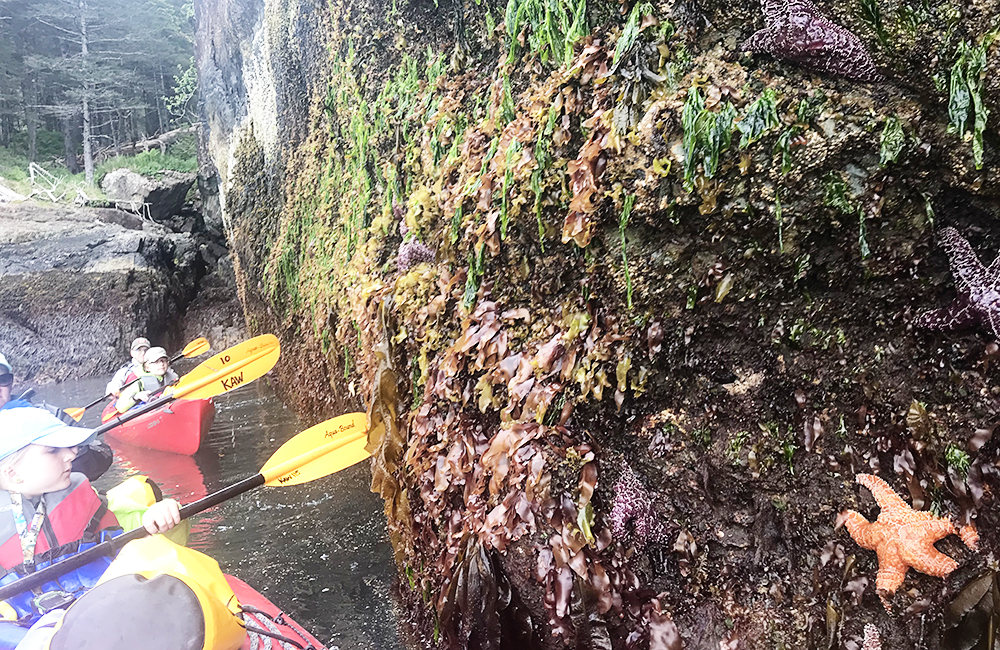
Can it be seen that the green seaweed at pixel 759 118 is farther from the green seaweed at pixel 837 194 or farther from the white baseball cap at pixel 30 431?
the white baseball cap at pixel 30 431

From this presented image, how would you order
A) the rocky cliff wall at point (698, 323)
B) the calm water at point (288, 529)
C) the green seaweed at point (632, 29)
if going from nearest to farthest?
the rocky cliff wall at point (698, 323), the green seaweed at point (632, 29), the calm water at point (288, 529)

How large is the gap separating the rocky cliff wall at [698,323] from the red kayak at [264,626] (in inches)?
20.7

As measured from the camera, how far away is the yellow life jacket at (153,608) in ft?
3.90

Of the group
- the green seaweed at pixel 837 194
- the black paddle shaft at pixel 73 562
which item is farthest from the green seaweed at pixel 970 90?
the black paddle shaft at pixel 73 562

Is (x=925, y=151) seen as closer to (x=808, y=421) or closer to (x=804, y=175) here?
(x=804, y=175)

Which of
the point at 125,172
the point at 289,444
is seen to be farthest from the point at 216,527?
the point at 125,172

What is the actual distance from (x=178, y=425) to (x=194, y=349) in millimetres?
441

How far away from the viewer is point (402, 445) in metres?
2.25

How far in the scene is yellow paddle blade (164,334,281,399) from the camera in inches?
110

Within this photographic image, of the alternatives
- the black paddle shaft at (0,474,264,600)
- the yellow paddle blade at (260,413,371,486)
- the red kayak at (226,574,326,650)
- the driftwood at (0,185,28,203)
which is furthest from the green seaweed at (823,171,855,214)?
the driftwood at (0,185,28,203)

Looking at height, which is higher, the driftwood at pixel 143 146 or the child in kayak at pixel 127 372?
the driftwood at pixel 143 146

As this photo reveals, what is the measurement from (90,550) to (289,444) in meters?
0.72

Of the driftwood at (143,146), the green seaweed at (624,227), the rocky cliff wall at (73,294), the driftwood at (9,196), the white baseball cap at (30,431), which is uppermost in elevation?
the green seaweed at (624,227)

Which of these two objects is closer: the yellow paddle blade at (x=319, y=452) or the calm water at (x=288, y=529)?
the yellow paddle blade at (x=319, y=452)
